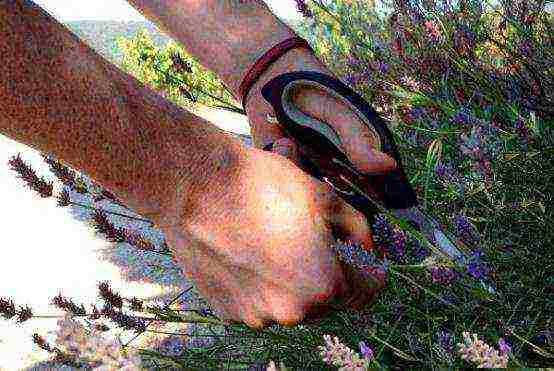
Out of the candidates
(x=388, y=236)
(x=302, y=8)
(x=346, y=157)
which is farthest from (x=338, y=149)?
(x=302, y=8)

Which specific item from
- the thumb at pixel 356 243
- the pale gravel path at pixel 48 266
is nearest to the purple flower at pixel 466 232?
the thumb at pixel 356 243

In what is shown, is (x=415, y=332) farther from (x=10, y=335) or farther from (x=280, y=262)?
(x=10, y=335)

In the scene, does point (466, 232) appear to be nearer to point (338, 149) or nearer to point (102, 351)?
point (338, 149)

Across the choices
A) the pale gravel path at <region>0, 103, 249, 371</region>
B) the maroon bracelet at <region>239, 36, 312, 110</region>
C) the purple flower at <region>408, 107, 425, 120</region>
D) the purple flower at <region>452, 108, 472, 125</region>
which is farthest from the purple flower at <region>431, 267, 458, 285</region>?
the pale gravel path at <region>0, 103, 249, 371</region>

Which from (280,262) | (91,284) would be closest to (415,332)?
(280,262)

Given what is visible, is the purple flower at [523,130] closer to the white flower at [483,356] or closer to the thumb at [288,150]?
the thumb at [288,150]

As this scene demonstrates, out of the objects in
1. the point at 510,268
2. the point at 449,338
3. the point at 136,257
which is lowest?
the point at 136,257

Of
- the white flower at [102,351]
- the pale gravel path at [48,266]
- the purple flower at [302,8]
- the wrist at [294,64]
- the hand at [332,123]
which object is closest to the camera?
the white flower at [102,351]
